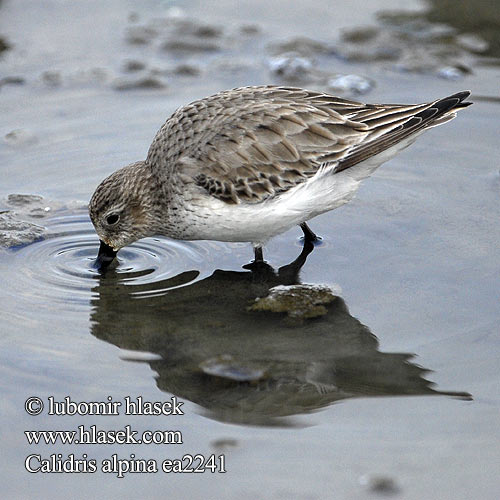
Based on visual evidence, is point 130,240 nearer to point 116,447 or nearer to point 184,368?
point 184,368

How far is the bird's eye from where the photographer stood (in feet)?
26.0

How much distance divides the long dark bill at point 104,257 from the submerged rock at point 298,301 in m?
1.49

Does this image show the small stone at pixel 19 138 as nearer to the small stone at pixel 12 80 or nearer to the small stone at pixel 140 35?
the small stone at pixel 12 80

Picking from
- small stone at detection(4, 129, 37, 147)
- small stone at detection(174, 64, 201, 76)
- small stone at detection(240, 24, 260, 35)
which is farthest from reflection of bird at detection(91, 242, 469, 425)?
small stone at detection(240, 24, 260, 35)

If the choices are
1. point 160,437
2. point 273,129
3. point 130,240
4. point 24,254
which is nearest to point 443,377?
point 160,437

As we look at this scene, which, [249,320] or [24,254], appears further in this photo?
[24,254]

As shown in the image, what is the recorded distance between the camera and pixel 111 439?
5578 millimetres

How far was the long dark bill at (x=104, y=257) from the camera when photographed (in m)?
7.94

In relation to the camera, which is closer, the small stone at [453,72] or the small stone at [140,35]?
the small stone at [453,72]

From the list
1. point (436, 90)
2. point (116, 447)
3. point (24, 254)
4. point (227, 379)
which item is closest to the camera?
point (116, 447)

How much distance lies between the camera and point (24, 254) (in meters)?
8.05

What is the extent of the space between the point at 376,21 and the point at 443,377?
772 cm

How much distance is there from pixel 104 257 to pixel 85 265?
0.63 feet

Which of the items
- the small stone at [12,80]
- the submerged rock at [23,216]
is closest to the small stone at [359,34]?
the small stone at [12,80]
